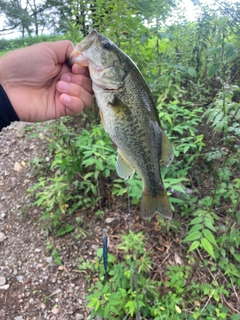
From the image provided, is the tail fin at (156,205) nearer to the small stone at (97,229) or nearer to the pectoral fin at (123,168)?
the pectoral fin at (123,168)

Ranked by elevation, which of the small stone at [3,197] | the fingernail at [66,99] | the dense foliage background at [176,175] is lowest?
the small stone at [3,197]

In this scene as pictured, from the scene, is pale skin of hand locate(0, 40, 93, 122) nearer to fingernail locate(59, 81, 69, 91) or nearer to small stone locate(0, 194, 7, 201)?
fingernail locate(59, 81, 69, 91)

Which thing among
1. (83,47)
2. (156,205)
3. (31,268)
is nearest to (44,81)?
(83,47)

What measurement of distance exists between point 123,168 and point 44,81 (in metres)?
0.75

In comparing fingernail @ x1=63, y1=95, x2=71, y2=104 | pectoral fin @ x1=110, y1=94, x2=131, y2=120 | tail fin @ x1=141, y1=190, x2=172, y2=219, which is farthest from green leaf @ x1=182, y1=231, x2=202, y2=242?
fingernail @ x1=63, y1=95, x2=71, y2=104

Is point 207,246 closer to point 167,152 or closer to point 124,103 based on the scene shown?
point 167,152

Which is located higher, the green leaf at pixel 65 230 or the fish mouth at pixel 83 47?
the fish mouth at pixel 83 47

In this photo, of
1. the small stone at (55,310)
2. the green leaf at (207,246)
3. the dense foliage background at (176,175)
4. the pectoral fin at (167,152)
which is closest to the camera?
the pectoral fin at (167,152)

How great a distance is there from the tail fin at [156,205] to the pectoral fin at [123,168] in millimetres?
185

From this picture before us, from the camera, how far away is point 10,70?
175 centimetres

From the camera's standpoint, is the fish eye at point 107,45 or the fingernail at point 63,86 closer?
the fish eye at point 107,45

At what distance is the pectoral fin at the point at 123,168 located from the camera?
151 centimetres

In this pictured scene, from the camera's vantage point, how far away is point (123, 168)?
153 cm

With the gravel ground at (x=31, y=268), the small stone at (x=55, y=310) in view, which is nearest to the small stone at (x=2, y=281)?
the gravel ground at (x=31, y=268)
